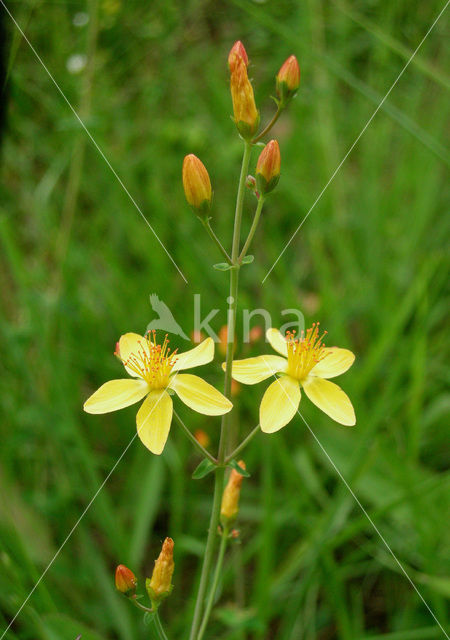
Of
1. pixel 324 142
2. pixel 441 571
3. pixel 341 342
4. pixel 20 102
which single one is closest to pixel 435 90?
pixel 324 142

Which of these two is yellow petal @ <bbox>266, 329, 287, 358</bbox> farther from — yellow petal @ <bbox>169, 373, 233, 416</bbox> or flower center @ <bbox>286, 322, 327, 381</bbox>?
yellow petal @ <bbox>169, 373, 233, 416</bbox>

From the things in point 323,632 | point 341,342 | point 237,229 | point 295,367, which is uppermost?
point 237,229

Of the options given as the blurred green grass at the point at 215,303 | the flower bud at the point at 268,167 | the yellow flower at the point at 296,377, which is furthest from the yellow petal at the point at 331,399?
the blurred green grass at the point at 215,303

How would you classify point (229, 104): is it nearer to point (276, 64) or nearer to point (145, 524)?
point (276, 64)

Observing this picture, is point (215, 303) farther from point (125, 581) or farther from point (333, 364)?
point (125, 581)

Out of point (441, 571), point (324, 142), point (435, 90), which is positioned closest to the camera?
point (441, 571)

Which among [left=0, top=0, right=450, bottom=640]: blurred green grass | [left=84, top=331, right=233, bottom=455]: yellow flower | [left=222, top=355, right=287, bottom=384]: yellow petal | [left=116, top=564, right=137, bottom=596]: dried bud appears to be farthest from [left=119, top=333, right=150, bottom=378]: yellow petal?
[left=0, top=0, right=450, bottom=640]: blurred green grass

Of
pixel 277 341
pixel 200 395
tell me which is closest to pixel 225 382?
pixel 200 395
